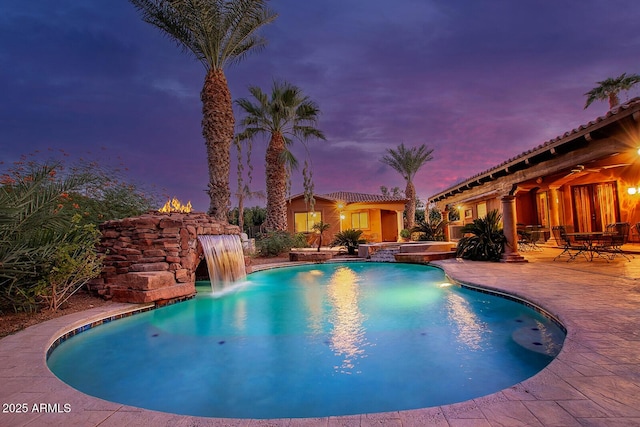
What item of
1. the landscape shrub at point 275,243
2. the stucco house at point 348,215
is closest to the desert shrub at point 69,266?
the landscape shrub at point 275,243

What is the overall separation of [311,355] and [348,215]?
22.3m

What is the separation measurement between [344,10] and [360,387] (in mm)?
16585

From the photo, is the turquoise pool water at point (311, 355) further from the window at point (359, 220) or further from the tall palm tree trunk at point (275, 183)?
the window at point (359, 220)

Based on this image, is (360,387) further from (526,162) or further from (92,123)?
(92,123)

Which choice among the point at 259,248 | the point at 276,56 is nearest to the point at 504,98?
the point at 276,56

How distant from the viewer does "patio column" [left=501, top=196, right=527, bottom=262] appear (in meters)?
10.9

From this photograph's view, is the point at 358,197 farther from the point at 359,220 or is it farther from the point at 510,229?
the point at 510,229

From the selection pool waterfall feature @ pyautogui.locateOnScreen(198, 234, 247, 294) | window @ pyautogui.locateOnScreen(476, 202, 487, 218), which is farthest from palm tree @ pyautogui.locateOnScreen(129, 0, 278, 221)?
window @ pyautogui.locateOnScreen(476, 202, 487, 218)

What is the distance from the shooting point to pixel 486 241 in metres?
11.9

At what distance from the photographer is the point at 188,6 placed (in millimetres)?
11430

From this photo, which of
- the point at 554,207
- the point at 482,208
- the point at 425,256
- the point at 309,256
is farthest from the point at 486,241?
the point at 482,208

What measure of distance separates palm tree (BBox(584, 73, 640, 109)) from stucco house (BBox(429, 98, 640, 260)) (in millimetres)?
12756

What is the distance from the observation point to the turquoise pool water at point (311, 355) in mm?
3242

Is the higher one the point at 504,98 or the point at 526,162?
the point at 504,98
